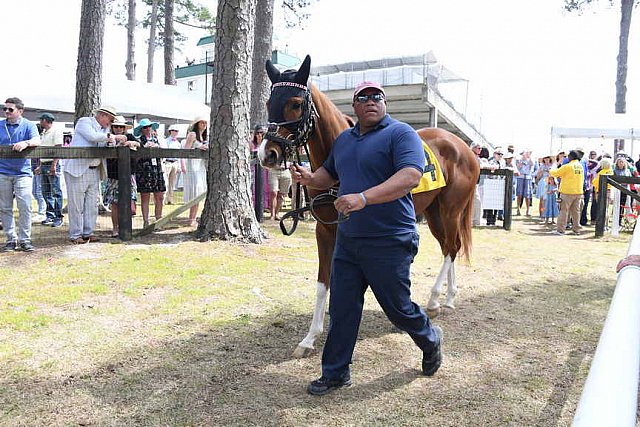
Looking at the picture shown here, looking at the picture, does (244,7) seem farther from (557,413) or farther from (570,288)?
(557,413)

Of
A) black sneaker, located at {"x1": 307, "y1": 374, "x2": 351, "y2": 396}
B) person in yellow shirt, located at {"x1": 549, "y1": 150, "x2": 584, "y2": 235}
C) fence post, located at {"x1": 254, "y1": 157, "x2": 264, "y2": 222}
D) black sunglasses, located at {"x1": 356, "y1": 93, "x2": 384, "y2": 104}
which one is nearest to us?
black sunglasses, located at {"x1": 356, "y1": 93, "x2": 384, "y2": 104}

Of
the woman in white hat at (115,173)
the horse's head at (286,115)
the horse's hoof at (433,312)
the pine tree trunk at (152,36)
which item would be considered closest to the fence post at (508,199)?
the horse's hoof at (433,312)

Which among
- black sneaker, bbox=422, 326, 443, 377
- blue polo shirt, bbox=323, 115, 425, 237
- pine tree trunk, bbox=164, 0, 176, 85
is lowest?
black sneaker, bbox=422, 326, 443, 377

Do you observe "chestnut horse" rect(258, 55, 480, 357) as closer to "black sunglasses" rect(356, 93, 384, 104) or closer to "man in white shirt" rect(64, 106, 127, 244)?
"black sunglasses" rect(356, 93, 384, 104)

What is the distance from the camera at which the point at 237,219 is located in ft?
25.6

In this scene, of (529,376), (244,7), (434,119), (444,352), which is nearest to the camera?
(529,376)

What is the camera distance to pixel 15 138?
275 inches

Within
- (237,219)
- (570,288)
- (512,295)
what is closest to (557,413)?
(512,295)

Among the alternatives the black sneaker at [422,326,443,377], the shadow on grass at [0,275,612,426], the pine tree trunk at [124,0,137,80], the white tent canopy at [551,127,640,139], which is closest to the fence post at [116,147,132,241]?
the shadow on grass at [0,275,612,426]

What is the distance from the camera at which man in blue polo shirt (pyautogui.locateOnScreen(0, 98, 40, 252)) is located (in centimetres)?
684

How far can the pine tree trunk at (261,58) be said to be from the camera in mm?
13695

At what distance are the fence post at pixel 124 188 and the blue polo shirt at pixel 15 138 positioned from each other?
46.8 inches

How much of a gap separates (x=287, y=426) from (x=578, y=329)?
10.6ft

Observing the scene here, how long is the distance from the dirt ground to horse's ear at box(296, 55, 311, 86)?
212 cm
